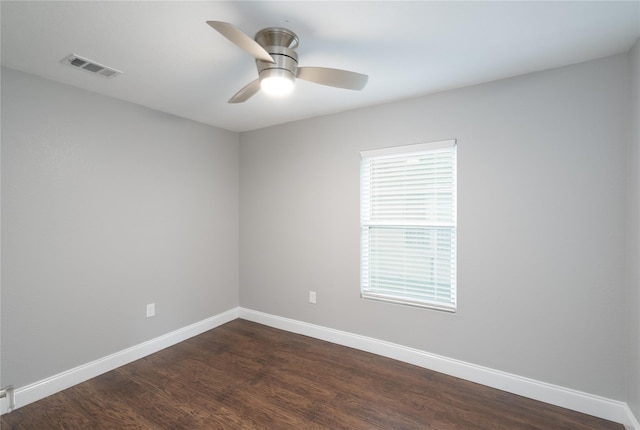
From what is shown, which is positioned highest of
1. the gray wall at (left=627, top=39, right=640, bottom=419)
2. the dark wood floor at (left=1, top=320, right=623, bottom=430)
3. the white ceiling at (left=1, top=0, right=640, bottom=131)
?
the white ceiling at (left=1, top=0, right=640, bottom=131)

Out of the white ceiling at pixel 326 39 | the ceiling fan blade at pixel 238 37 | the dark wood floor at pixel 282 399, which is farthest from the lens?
the dark wood floor at pixel 282 399

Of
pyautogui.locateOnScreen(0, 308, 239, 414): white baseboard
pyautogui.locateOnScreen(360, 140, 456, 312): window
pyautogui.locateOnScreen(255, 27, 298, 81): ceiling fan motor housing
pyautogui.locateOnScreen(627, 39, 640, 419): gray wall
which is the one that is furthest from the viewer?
pyautogui.locateOnScreen(360, 140, 456, 312): window

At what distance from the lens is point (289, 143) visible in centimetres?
354

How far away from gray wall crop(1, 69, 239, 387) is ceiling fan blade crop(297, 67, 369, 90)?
2.02 meters

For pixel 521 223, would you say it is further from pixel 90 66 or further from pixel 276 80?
pixel 90 66

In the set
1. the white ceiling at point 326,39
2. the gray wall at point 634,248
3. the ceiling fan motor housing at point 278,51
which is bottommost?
the gray wall at point 634,248

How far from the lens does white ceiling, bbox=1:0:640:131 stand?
5.10ft

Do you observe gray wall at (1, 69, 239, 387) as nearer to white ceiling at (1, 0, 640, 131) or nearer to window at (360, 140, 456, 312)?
white ceiling at (1, 0, 640, 131)

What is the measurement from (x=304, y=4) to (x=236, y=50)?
2.09ft

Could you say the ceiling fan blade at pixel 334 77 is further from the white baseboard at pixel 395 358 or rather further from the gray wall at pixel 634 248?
the white baseboard at pixel 395 358

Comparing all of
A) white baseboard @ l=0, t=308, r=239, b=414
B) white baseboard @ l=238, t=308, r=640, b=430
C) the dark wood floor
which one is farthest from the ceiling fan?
white baseboard @ l=0, t=308, r=239, b=414

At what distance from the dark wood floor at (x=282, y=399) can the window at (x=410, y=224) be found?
68 centimetres

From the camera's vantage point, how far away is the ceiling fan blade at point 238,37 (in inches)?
51.6

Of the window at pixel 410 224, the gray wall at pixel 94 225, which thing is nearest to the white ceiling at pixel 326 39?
the gray wall at pixel 94 225
